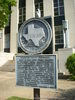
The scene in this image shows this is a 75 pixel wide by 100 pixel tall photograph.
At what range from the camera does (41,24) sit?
6.79 meters

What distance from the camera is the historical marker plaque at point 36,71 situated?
6539 mm

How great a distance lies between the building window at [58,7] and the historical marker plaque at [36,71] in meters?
24.0

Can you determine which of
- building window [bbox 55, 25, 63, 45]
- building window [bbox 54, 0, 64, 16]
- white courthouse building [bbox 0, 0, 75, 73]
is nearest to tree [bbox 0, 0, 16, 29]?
white courthouse building [bbox 0, 0, 75, 73]

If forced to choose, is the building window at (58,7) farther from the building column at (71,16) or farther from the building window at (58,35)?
the building window at (58,35)

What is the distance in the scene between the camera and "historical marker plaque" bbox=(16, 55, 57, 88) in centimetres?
654

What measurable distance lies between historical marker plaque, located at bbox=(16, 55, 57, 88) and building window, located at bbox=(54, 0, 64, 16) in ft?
78.7

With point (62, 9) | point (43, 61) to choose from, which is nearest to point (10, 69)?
point (62, 9)

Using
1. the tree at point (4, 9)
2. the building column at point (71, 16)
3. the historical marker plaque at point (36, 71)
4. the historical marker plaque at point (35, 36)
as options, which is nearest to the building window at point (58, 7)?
the building column at point (71, 16)

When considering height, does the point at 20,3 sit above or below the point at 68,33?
above

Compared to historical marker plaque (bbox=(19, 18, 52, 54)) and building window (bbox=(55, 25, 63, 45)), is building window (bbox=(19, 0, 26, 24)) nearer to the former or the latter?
building window (bbox=(55, 25, 63, 45))

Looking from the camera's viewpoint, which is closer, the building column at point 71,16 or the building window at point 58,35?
the building column at point 71,16

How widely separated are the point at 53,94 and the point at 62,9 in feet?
69.6

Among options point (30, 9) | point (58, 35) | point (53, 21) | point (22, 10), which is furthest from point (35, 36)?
point (22, 10)

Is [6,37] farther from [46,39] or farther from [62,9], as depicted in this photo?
[46,39]
